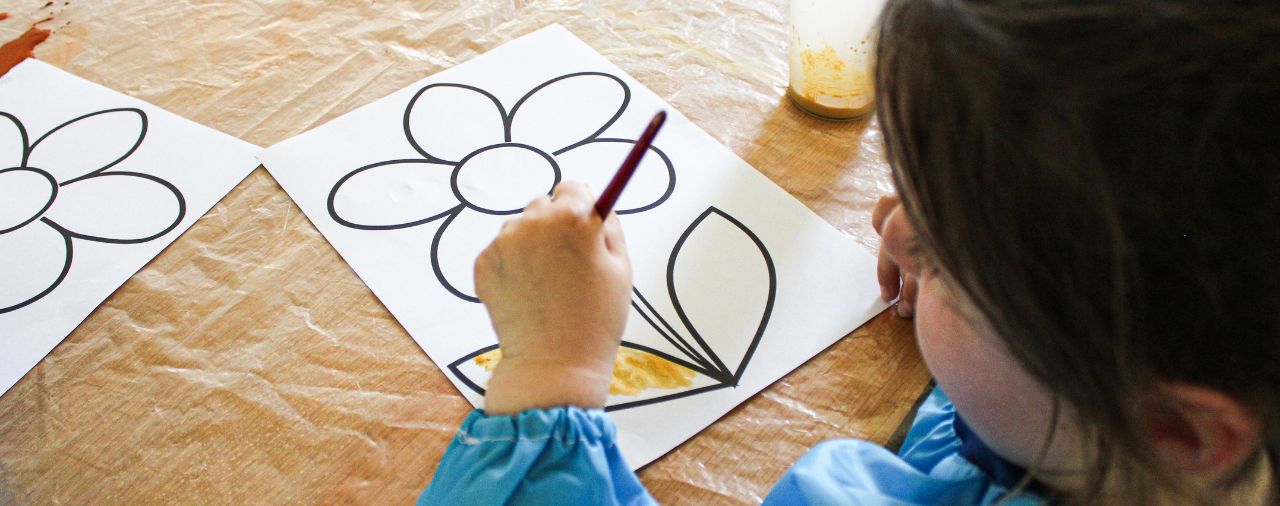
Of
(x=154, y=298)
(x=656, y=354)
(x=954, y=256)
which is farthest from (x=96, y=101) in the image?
(x=954, y=256)

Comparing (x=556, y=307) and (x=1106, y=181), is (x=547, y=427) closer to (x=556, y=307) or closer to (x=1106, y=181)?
(x=556, y=307)

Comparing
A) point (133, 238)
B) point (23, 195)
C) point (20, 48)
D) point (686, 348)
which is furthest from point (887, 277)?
point (20, 48)

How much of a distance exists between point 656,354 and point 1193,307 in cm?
30

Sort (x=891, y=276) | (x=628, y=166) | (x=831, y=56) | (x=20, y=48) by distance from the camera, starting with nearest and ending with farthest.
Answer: (x=628, y=166), (x=891, y=276), (x=831, y=56), (x=20, y=48)

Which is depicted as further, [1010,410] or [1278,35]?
[1010,410]

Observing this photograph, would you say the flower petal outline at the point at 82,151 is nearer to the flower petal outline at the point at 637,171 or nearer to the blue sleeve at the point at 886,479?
the flower petal outline at the point at 637,171

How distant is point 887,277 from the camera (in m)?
0.53

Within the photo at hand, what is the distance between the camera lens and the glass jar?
608 mm

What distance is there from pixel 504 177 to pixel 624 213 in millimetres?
97

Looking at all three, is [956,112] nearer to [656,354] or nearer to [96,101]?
[656,354]

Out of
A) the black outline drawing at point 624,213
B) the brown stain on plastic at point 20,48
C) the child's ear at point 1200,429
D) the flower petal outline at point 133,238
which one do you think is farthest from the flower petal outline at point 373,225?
the child's ear at point 1200,429

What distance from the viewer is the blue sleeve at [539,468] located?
1.42 ft

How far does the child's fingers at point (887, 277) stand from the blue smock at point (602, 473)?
0.34 ft

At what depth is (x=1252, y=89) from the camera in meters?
0.24
